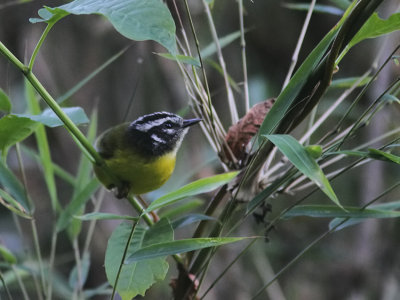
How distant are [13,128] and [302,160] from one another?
57 centimetres

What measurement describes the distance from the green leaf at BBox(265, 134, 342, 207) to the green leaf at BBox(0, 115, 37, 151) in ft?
1.59

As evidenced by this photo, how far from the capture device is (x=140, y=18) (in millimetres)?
695

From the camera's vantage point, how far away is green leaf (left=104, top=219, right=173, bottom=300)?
885 mm

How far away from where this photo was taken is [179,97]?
309cm

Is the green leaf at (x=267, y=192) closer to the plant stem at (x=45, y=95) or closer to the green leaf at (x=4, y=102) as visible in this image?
the plant stem at (x=45, y=95)

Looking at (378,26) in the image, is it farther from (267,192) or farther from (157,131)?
(157,131)

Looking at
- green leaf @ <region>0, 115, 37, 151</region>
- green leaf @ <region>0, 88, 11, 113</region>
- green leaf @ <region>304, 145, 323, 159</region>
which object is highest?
green leaf @ <region>0, 88, 11, 113</region>

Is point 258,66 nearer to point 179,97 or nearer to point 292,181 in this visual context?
point 179,97

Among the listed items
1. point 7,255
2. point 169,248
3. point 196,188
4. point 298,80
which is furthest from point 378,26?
point 7,255

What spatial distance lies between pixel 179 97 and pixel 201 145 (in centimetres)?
31

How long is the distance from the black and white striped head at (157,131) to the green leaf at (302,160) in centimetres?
69

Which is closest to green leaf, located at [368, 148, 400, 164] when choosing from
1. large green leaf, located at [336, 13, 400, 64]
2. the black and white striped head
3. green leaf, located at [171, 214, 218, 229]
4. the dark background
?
large green leaf, located at [336, 13, 400, 64]

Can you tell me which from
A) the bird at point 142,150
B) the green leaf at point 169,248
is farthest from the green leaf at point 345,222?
the bird at point 142,150

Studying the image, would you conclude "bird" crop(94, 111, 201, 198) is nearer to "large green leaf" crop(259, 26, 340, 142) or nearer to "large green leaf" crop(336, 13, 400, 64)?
"large green leaf" crop(259, 26, 340, 142)
